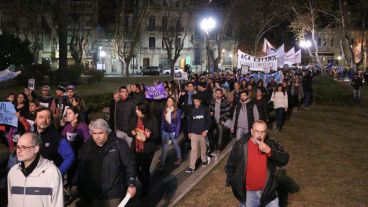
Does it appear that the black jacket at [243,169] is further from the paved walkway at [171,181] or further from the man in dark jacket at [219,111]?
the man in dark jacket at [219,111]

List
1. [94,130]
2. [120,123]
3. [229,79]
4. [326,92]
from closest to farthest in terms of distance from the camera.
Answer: [94,130] → [120,123] → [229,79] → [326,92]

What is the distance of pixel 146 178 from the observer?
888cm

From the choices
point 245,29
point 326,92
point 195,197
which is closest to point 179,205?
point 195,197

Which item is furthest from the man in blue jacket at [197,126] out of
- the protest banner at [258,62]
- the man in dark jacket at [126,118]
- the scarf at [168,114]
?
the protest banner at [258,62]

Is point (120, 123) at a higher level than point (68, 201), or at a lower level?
higher

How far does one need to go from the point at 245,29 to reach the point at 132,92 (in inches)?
2082

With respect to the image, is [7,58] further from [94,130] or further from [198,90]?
[94,130]

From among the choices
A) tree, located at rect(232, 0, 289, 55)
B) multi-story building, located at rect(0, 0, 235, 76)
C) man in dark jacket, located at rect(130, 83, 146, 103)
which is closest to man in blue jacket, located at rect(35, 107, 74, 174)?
man in dark jacket, located at rect(130, 83, 146, 103)

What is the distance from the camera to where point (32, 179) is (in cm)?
429

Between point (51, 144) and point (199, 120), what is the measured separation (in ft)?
16.4

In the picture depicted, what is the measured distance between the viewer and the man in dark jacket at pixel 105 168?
556cm

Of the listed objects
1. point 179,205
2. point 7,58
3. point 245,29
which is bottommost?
point 179,205

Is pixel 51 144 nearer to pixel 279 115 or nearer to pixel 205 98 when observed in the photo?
pixel 205 98

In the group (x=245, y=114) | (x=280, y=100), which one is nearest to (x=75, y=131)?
(x=245, y=114)
